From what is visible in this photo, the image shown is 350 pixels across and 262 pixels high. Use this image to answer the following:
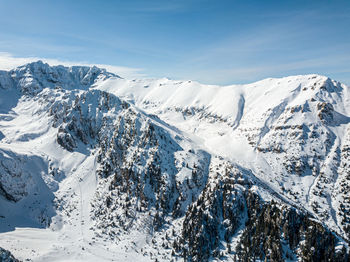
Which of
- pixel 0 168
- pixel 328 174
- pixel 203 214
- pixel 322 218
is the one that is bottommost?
pixel 322 218

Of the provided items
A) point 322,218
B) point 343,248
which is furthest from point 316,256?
point 322,218

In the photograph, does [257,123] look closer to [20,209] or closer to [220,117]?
[220,117]

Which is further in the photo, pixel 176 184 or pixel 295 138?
pixel 295 138

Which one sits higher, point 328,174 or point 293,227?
point 328,174

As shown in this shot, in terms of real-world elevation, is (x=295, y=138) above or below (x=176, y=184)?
above

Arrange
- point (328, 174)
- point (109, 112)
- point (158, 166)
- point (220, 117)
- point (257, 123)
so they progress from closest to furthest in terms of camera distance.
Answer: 1. point (158, 166)
2. point (328, 174)
3. point (109, 112)
4. point (257, 123)
5. point (220, 117)

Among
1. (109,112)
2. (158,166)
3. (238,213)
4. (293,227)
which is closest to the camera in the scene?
(293,227)

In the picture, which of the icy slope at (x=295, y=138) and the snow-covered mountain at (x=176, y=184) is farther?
Answer: the icy slope at (x=295, y=138)

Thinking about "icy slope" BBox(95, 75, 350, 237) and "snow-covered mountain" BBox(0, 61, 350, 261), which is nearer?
"snow-covered mountain" BBox(0, 61, 350, 261)
